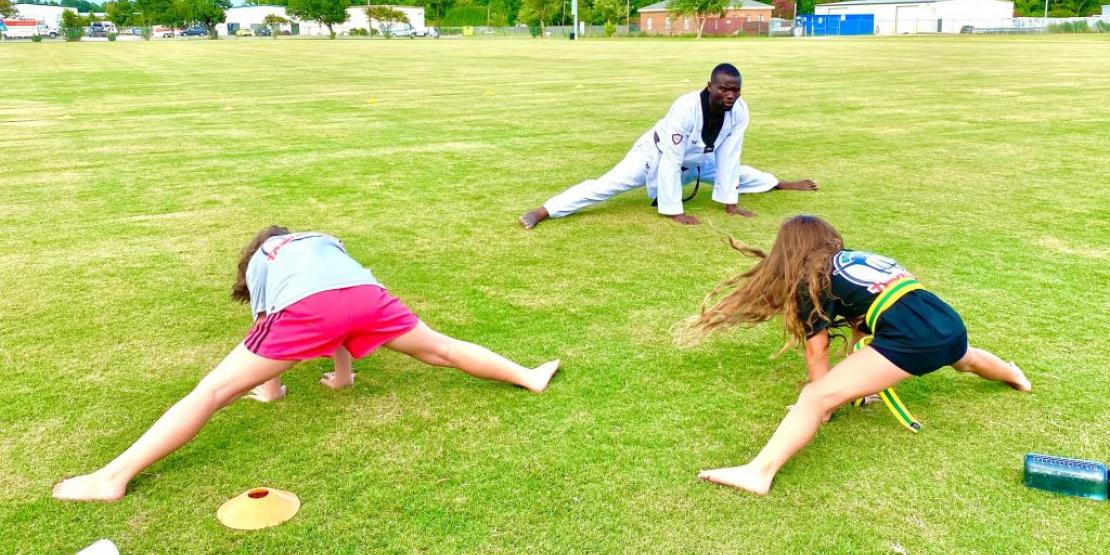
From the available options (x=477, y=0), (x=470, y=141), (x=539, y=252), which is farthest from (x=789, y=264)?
(x=477, y=0)

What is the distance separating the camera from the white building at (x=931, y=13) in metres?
75.6

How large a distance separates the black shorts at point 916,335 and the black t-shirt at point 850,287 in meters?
0.10

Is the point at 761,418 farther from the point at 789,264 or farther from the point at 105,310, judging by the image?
the point at 105,310

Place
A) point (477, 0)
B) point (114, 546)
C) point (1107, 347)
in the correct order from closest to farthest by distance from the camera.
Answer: point (114, 546) → point (1107, 347) → point (477, 0)

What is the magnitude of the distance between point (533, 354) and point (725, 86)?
325 centimetres

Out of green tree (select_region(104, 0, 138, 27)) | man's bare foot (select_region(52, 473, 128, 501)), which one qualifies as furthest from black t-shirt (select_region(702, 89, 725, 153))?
green tree (select_region(104, 0, 138, 27))

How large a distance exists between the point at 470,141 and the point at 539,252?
5.56 metres

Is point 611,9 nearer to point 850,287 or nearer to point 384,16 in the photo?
point 384,16

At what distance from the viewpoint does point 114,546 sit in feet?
8.88

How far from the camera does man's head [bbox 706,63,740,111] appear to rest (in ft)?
21.9

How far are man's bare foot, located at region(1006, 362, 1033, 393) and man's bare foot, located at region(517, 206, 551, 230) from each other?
153 inches

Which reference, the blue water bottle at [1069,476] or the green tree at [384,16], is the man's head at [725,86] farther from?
the green tree at [384,16]

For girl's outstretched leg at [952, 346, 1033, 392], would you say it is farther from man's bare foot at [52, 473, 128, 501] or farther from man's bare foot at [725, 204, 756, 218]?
man's bare foot at [725, 204, 756, 218]

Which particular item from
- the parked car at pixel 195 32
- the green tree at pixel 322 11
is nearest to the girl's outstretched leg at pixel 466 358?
the green tree at pixel 322 11
